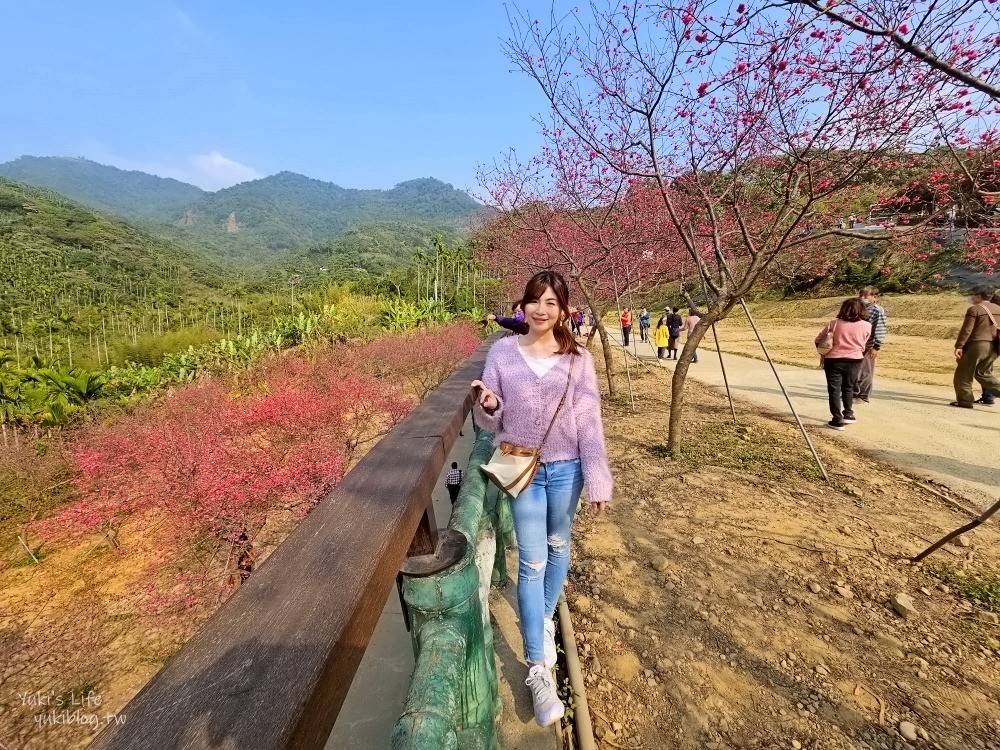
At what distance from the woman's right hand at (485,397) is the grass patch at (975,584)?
3284 millimetres

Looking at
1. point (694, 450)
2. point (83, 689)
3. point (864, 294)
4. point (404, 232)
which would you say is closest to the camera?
point (83, 689)

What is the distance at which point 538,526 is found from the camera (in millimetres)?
1775

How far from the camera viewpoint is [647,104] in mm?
→ 4484

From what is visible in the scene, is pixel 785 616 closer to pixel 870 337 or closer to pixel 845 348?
pixel 845 348

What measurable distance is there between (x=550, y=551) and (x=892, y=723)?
1.72 m

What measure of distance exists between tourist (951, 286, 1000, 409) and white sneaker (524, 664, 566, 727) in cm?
782

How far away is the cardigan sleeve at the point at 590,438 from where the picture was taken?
68.6 inches

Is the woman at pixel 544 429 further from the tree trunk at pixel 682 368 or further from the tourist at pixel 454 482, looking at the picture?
the tree trunk at pixel 682 368

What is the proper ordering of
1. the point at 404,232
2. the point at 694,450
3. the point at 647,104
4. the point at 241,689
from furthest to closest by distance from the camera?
the point at 404,232 → the point at 694,450 → the point at 647,104 → the point at 241,689

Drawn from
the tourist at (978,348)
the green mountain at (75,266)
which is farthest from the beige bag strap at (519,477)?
the green mountain at (75,266)

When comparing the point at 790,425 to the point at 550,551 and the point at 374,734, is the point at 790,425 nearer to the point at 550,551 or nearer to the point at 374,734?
the point at 550,551

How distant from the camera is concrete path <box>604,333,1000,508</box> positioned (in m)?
4.41

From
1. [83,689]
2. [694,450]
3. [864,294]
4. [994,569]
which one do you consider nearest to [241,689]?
[83,689]

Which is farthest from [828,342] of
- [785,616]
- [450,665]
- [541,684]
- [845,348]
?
[450,665]
